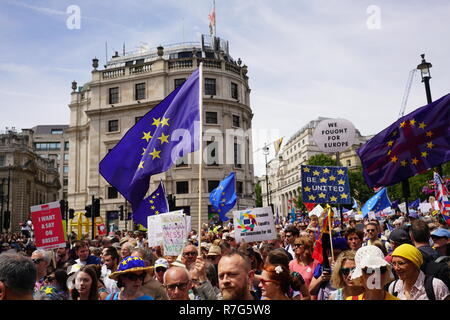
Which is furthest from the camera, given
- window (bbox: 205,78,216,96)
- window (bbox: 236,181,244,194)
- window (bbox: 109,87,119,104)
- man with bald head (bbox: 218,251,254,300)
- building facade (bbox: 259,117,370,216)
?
building facade (bbox: 259,117,370,216)

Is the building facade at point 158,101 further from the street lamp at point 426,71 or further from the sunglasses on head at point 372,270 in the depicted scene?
the sunglasses on head at point 372,270

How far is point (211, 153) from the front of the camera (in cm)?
4422

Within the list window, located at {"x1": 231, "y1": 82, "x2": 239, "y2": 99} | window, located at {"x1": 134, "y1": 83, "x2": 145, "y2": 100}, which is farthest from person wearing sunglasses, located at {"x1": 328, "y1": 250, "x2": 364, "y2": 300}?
window, located at {"x1": 134, "y1": 83, "x2": 145, "y2": 100}

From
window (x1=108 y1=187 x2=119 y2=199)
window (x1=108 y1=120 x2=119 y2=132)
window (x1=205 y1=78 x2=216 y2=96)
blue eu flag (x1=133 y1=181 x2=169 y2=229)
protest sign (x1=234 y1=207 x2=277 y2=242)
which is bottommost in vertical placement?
protest sign (x1=234 y1=207 x2=277 y2=242)

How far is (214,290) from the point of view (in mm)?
4660

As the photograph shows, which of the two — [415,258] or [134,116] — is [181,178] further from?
[415,258]

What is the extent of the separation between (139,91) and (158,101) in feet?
11.2

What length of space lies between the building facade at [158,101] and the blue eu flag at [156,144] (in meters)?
34.9

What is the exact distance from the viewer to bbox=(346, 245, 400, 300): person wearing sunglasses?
3.21m

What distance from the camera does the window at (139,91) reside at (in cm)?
4725

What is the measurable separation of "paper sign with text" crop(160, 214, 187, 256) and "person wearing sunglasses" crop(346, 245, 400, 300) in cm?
508

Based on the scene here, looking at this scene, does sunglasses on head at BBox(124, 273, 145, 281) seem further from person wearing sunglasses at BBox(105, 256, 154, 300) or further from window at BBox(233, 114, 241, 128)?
window at BBox(233, 114, 241, 128)
